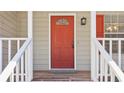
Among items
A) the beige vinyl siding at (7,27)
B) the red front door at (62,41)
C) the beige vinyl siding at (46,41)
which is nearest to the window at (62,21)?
the red front door at (62,41)

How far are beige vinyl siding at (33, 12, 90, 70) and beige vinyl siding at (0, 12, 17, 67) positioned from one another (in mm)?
725

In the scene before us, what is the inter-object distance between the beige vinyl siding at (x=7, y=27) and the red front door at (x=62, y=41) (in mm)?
1310

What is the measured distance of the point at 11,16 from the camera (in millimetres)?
7656

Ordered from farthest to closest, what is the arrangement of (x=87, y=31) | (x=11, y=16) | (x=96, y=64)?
(x=87, y=31), (x=11, y=16), (x=96, y=64)


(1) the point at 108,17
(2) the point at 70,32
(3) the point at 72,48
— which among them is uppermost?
(1) the point at 108,17

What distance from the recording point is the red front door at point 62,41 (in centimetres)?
834

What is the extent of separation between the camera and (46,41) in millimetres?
8352

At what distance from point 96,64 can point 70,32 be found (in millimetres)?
2912

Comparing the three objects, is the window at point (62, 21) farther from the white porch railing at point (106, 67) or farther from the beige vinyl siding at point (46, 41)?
the white porch railing at point (106, 67)

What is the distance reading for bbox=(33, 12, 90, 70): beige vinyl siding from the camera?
8281 millimetres

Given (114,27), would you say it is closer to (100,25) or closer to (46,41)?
(100,25)
